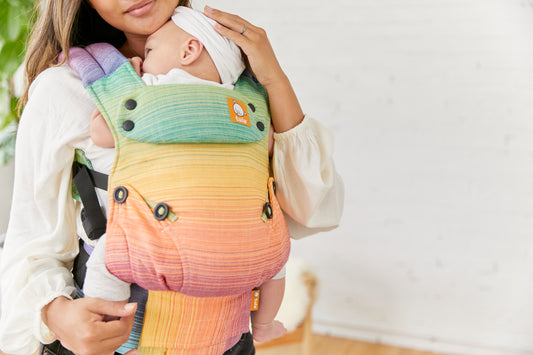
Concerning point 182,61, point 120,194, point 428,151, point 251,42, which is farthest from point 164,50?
point 428,151

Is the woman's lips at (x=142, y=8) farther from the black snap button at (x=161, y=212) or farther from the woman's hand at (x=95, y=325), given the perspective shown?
the woman's hand at (x=95, y=325)

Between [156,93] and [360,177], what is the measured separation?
1906mm

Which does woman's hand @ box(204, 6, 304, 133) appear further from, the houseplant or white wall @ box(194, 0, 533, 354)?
white wall @ box(194, 0, 533, 354)

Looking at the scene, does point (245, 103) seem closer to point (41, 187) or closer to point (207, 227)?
point (207, 227)

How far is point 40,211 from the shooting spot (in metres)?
0.83

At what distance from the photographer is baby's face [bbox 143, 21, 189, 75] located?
2.67 feet

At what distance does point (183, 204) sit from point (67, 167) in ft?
0.80

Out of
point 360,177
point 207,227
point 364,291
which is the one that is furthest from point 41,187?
point 364,291

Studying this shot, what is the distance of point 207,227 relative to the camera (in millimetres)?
713

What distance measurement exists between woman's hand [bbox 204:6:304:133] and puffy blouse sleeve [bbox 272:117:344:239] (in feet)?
0.09

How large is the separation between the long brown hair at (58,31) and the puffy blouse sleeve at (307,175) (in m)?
0.41

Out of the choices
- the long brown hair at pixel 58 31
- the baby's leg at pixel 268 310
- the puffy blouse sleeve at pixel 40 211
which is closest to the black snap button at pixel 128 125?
the puffy blouse sleeve at pixel 40 211

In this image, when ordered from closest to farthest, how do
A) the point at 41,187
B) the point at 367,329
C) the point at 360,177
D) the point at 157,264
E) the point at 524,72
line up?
1. the point at 157,264
2. the point at 41,187
3. the point at 524,72
4. the point at 360,177
5. the point at 367,329

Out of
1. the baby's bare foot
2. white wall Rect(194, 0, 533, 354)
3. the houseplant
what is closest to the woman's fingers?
the baby's bare foot
